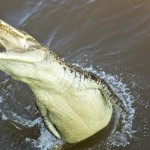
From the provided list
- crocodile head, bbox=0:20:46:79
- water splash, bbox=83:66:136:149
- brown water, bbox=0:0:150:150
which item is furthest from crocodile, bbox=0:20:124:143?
brown water, bbox=0:0:150:150

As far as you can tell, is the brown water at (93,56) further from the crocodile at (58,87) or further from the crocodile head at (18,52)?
the crocodile head at (18,52)

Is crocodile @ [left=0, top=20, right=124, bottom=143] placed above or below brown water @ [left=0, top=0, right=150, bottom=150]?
above

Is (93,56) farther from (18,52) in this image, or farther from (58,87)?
(18,52)

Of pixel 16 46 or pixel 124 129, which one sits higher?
pixel 16 46

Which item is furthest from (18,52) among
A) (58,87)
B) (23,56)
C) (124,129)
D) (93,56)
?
(93,56)

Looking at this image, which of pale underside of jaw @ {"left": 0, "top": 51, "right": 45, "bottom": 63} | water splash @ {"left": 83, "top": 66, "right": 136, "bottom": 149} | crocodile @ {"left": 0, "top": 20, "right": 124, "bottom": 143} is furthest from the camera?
water splash @ {"left": 83, "top": 66, "right": 136, "bottom": 149}

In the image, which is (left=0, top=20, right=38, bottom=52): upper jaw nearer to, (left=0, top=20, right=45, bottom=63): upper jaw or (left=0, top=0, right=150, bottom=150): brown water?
(left=0, top=20, right=45, bottom=63): upper jaw
